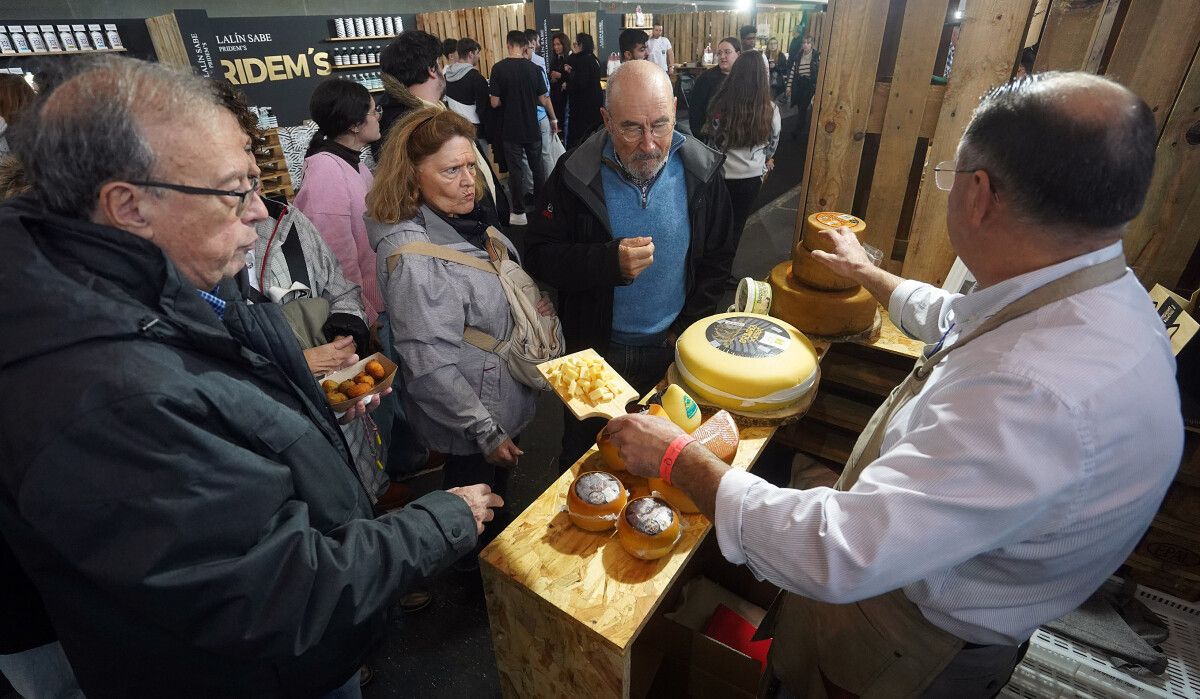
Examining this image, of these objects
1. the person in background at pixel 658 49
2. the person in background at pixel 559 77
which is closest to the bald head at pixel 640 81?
the person in background at pixel 559 77

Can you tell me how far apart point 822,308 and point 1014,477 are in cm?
150

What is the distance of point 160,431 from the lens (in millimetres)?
949

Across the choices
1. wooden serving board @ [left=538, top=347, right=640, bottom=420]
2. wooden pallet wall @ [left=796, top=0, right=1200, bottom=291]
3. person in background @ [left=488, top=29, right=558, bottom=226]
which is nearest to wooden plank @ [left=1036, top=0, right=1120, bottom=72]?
wooden pallet wall @ [left=796, top=0, right=1200, bottom=291]

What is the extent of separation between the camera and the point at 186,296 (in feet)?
3.57

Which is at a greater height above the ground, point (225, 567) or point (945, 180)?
point (945, 180)

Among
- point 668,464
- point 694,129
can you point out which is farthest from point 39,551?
point 694,129

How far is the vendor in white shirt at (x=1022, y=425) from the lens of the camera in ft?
3.36

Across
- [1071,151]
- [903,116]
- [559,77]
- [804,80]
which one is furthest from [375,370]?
[804,80]

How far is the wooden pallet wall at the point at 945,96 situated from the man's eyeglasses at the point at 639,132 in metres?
0.96

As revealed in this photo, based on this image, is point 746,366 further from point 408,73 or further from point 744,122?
point 744,122

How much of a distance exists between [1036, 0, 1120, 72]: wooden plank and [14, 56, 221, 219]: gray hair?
10.3ft

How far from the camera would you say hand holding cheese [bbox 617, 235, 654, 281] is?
234cm

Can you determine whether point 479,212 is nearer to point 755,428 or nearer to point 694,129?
point 755,428

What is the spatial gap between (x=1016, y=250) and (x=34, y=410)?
1.80 metres
